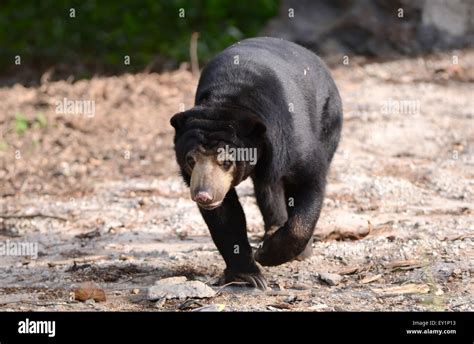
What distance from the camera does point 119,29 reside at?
15.4 m

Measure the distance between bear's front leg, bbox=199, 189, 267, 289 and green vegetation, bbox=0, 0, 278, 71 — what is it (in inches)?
329

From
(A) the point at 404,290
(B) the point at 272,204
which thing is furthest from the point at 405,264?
(B) the point at 272,204

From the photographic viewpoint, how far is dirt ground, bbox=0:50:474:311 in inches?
241

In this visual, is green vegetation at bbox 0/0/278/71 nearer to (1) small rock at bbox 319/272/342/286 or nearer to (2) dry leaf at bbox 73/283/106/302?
(1) small rock at bbox 319/272/342/286

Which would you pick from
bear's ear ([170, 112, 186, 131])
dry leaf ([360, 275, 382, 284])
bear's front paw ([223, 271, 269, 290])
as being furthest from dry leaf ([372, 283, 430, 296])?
bear's ear ([170, 112, 186, 131])

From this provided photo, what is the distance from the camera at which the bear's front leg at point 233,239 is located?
20.3ft

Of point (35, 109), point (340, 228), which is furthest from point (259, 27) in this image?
point (340, 228)

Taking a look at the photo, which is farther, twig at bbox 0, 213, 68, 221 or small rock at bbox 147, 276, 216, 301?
twig at bbox 0, 213, 68, 221

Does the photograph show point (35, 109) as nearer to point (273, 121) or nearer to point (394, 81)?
point (394, 81)

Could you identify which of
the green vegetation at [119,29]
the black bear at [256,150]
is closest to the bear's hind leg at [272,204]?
the black bear at [256,150]

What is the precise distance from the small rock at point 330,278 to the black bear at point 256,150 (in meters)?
0.24

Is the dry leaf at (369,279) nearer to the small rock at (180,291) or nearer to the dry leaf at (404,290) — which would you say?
the dry leaf at (404,290)

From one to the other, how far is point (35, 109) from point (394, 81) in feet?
14.8

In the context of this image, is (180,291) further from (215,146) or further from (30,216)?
(30,216)
